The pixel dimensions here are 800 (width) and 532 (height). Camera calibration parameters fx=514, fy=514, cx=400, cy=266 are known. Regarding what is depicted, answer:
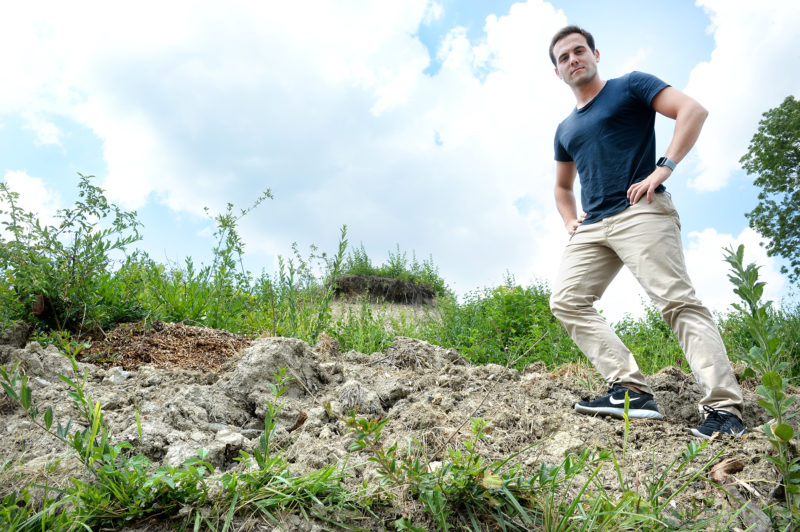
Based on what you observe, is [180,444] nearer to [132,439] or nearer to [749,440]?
[132,439]

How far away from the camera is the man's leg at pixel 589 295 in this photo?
3578 mm

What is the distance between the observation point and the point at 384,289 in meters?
12.5

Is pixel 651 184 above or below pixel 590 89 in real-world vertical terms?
below

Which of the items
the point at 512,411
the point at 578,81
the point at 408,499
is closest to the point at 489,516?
the point at 408,499

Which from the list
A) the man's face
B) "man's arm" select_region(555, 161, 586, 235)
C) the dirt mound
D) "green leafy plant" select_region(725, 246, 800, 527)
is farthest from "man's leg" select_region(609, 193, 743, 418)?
the dirt mound

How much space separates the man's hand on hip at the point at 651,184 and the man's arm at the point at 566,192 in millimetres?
→ 972

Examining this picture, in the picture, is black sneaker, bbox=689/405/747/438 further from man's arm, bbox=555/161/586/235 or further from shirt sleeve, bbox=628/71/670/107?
shirt sleeve, bbox=628/71/670/107

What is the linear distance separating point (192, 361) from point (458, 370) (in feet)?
6.96

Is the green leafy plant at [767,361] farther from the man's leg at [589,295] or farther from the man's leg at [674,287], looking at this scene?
the man's leg at [589,295]

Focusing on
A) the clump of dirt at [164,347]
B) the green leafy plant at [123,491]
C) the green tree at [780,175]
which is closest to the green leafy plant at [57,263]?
the clump of dirt at [164,347]

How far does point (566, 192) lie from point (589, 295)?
3.76 ft

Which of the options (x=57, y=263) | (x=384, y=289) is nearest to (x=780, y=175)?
(x=384, y=289)

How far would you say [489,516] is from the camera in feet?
5.90

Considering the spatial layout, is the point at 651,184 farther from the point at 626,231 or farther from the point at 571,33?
the point at 571,33
